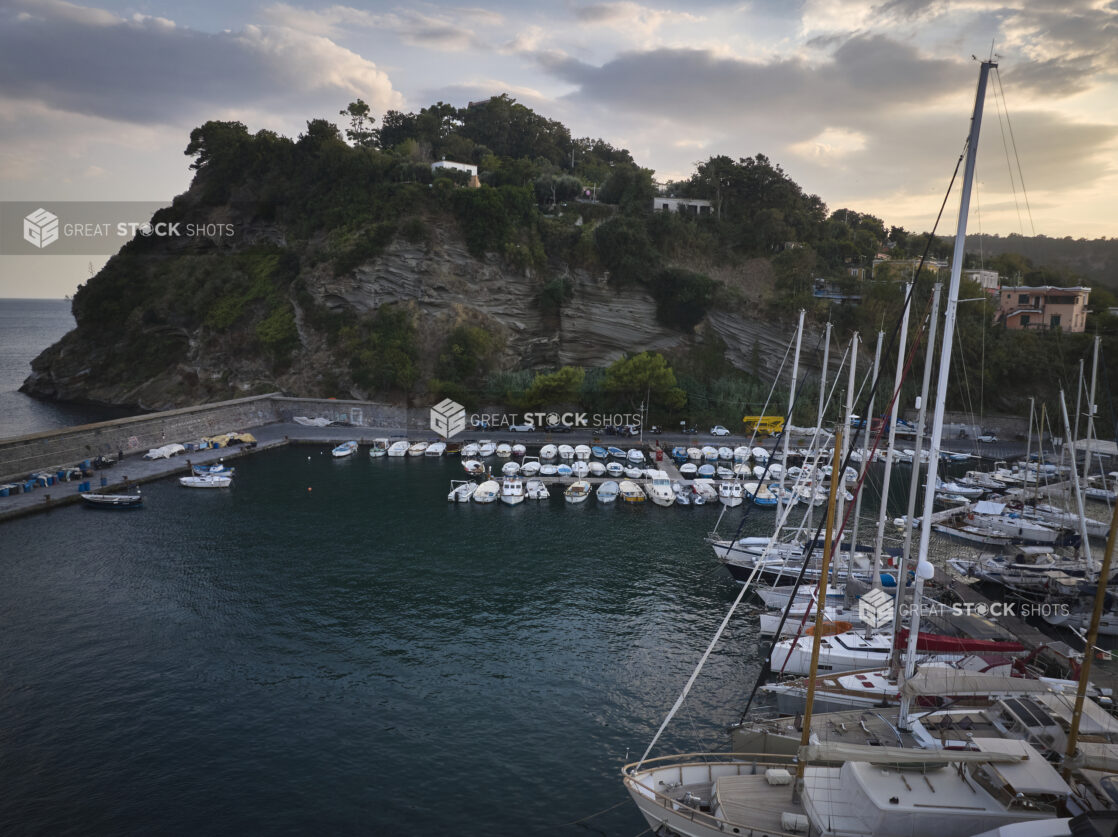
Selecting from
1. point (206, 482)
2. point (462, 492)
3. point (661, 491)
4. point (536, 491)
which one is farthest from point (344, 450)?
point (661, 491)

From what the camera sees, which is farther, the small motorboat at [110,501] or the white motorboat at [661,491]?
the white motorboat at [661,491]

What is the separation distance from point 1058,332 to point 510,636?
57.2 m

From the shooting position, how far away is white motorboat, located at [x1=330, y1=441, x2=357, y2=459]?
166 ft

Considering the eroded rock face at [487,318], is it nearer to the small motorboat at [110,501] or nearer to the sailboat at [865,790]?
the small motorboat at [110,501]

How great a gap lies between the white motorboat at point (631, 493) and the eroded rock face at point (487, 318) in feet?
88.4

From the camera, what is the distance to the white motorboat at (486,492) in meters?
40.7

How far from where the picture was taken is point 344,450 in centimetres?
5103

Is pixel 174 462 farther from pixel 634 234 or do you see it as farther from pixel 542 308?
pixel 634 234

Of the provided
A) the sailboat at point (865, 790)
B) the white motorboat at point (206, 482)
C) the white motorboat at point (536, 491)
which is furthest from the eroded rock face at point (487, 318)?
the sailboat at point (865, 790)

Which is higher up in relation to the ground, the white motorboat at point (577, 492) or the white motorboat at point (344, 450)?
the white motorboat at point (344, 450)

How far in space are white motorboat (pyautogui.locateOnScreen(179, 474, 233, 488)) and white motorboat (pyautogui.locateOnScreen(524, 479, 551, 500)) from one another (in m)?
18.7

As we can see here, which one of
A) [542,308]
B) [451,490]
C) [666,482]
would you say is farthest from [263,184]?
[666,482]

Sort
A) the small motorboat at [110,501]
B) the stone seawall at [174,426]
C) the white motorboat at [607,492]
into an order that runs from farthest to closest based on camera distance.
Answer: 1. the white motorboat at [607,492]
2. the stone seawall at [174,426]
3. the small motorboat at [110,501]

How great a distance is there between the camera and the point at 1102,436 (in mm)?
51812
